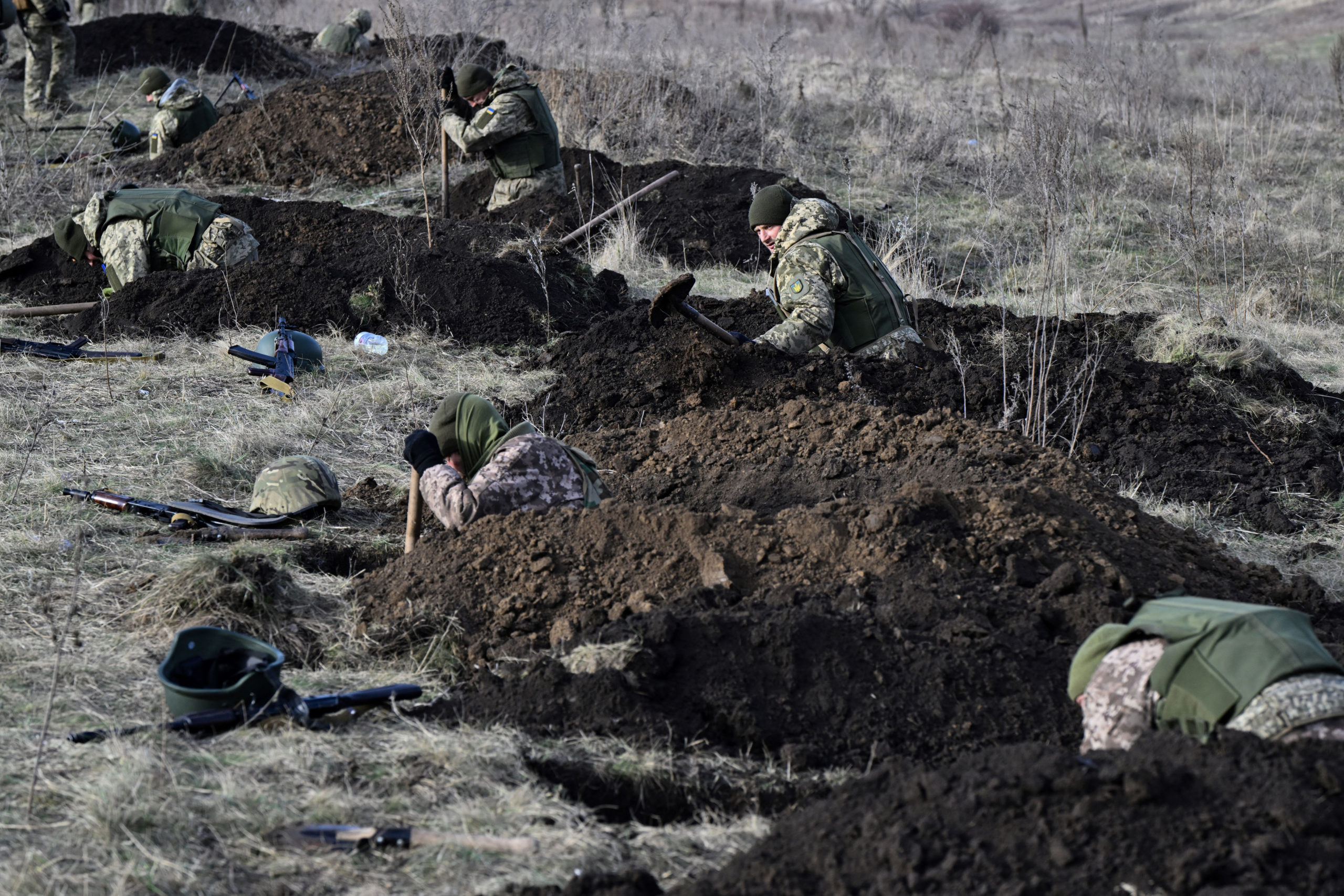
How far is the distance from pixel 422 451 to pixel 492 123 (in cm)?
618

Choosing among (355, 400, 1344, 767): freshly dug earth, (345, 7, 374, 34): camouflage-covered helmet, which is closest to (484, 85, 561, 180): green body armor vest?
(355, 400, 1344, 767): freshly dug earth

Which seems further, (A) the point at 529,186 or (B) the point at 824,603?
(A) the point at 529,186

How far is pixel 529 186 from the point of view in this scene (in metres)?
10.6

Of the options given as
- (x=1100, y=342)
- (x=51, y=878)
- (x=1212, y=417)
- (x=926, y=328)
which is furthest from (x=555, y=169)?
(x=51, y=878)

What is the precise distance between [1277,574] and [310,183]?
10.7 meters

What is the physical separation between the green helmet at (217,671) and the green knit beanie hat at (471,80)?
24.7ft

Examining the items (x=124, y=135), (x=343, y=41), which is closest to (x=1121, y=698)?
(x=124, y=135)

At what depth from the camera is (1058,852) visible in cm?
228

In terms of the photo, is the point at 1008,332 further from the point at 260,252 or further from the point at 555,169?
the point at 260,252

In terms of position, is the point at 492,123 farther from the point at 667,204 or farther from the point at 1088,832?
the point at 1088,832

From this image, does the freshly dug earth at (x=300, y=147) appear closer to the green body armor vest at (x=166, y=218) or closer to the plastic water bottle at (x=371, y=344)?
the green body armor vest at (x=166, y=218)

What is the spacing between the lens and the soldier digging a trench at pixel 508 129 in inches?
390

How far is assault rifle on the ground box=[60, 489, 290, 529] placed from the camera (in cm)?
486

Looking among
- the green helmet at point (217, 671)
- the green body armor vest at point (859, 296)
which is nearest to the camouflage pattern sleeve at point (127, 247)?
the green body armor vest at point (859, 296)
